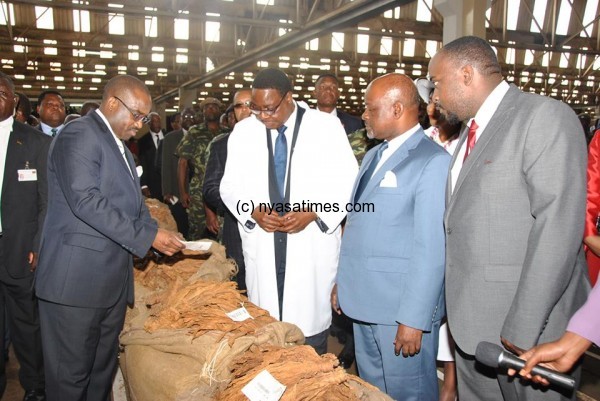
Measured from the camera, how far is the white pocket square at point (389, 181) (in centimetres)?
215

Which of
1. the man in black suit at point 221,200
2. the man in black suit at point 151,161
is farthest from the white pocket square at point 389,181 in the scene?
the man in black suit at point 151,161

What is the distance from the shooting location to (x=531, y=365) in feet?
4.20

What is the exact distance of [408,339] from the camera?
2059 mm

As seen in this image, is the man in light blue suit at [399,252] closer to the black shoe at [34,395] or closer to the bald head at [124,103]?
the bald head at [124,103]

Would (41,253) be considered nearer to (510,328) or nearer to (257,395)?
(257,395)

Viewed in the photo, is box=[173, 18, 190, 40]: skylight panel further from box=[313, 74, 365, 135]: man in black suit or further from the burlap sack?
the burlap sack

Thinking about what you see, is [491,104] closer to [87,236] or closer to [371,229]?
Answer: [371,229]

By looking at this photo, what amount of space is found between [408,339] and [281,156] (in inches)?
51.3

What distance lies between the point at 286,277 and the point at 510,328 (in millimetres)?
1436

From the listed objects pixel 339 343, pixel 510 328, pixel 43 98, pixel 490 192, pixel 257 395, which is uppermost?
pixel 43 98

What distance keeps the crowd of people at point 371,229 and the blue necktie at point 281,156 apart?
0.01 meters

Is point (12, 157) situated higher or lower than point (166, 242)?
higher

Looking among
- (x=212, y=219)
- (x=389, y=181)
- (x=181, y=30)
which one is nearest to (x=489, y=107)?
(x=389, y=181)

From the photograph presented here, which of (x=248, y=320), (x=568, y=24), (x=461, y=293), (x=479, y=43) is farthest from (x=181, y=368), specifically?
(x=568, y=24)
